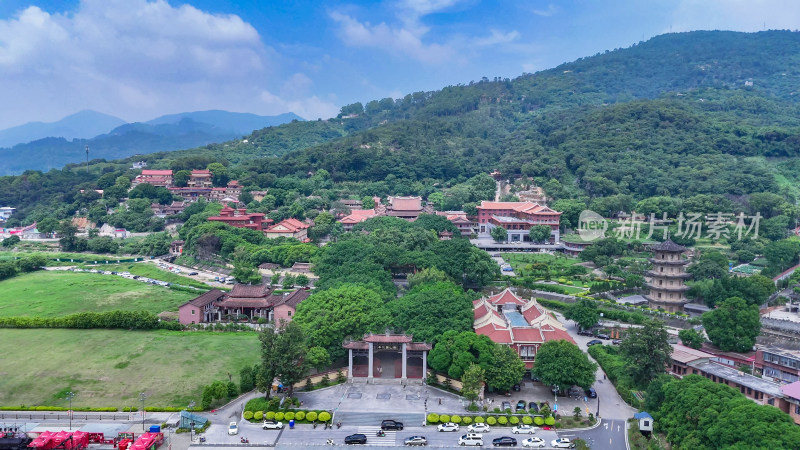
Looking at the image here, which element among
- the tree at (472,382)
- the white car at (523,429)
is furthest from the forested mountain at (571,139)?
the white car at (523,429)

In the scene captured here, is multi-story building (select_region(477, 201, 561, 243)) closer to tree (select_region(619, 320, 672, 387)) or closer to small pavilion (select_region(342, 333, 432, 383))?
small pavilion (select_region(342, 333, 432, 383))

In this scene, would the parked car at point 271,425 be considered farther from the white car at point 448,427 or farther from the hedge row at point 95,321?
the hedge row at point 95,321

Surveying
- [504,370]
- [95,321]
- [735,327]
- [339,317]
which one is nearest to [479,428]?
[504,370]

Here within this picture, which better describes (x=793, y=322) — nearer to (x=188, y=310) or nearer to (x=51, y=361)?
(x=188, y=310)

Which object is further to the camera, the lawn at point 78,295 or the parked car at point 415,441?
the lawn at point 78,295

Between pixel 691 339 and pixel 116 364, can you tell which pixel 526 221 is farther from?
pixel 116 364

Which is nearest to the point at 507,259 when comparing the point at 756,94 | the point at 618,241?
the point at 618,241

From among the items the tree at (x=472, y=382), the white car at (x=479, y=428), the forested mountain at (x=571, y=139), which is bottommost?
the white car at (x=479, y=428)
